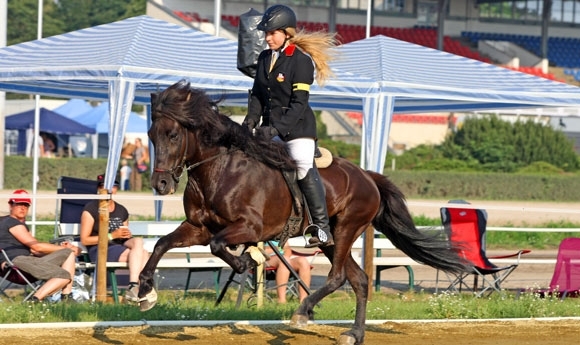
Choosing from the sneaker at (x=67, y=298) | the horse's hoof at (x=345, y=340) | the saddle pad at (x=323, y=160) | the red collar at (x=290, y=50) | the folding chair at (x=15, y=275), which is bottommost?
the sneaker at (x=67, y=298)

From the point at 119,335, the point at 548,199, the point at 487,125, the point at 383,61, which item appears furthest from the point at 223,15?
the point at 119,335

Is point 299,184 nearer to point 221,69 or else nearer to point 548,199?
point 221,69

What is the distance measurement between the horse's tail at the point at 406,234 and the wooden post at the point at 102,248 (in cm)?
263

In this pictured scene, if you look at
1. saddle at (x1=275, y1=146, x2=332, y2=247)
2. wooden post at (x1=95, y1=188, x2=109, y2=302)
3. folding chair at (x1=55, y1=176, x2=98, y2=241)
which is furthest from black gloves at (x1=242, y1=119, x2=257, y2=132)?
folding chair at (x1=55, y1=176, x2=98, y2=241)

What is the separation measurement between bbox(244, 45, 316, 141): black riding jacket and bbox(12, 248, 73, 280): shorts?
10.8ft

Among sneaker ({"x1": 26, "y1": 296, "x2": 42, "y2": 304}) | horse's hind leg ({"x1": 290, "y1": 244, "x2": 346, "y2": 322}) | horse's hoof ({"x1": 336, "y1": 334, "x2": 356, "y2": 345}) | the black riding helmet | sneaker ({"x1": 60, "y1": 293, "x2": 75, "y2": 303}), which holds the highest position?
the black riding helmet

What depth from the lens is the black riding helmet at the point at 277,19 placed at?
7934 mm

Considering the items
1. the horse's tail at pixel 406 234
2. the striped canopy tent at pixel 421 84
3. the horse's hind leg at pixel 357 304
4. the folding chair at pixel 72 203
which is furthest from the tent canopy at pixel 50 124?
the horse's hind leg at pixel 357 304

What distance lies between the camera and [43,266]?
10.5 meters

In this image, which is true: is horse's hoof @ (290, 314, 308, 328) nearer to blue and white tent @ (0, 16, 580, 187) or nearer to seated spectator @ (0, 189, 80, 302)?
seated spectator @ (0, 189, 80, 302)

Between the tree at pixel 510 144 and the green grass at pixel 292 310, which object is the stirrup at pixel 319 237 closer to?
the green grass at pixel 292 310

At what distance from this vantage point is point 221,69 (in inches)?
498

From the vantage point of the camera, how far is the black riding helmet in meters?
7.93

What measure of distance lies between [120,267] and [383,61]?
172 inches
